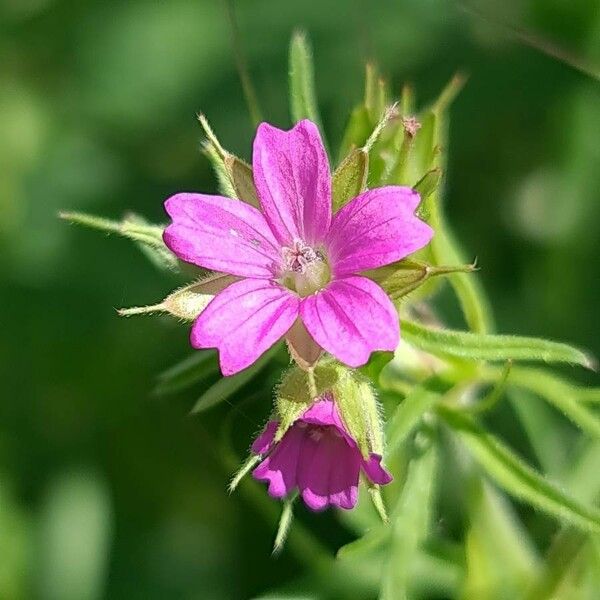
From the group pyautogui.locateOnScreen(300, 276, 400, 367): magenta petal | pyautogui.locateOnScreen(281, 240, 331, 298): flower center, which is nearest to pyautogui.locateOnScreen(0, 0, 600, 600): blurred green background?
pyautogui.locateOnScreen(281, 240, 331, 298): flower center

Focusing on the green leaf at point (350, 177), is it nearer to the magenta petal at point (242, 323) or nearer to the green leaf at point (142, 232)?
the magenta petal at point (242, 323)

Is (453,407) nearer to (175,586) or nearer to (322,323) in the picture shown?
Result: (322,323)

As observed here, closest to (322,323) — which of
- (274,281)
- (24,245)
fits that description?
(274,281)

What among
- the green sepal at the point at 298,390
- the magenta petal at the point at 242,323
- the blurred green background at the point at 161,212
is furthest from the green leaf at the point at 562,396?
the blurred green background at the point at 161,212

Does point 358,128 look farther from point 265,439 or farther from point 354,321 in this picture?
point 265,439

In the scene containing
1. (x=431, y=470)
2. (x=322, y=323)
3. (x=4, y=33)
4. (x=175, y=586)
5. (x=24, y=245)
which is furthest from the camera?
(x=4, y=33)
